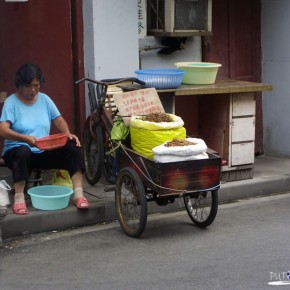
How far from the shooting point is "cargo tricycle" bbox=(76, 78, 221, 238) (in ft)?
20.0

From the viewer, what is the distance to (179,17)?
8.44 m

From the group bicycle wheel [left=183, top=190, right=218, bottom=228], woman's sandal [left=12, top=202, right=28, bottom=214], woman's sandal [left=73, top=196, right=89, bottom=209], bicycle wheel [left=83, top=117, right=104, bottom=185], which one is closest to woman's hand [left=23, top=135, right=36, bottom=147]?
woman's sandal [left=12, top=202, right=28, bottom=214]

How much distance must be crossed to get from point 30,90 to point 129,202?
4.67ft

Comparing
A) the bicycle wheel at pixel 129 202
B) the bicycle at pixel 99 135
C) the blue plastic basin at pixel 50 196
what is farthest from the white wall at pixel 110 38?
the bicycle wheel at pixel 129 202

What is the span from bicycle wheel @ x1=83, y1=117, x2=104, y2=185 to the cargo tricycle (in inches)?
4.5

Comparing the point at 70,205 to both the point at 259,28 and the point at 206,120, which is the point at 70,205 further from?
the point at 259,28

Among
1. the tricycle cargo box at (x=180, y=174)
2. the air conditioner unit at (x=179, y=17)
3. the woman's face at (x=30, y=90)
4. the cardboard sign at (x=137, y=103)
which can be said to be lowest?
the tricycle cargo box at (x=180, y=174)

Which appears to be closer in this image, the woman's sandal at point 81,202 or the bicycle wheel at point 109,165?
the woman's sandal at point 81,202

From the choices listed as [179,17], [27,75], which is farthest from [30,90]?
[179,17]

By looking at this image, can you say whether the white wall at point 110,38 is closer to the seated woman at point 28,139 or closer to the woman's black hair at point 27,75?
the seated woman at point 28,139

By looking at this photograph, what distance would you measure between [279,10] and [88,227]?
4408mm

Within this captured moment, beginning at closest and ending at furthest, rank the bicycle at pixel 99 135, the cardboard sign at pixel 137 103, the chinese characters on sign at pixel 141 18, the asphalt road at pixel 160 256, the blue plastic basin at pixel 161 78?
1. the asphalt road at pixel 160 256
2. the cardboard sign at pixel 137 103
3. the bicycle at pixel 99 135
4. the blue plastic basin at pixel 161 78
5. the chinese characters on sign at pixel 141 18

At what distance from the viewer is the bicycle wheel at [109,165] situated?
728 centimetres

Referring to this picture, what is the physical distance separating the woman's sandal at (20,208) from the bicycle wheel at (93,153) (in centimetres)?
127
